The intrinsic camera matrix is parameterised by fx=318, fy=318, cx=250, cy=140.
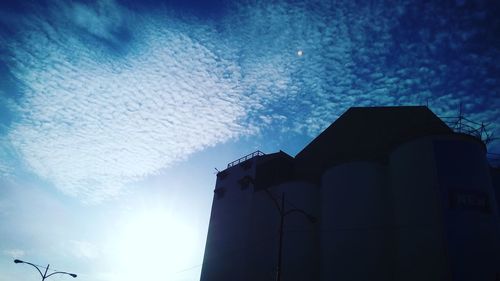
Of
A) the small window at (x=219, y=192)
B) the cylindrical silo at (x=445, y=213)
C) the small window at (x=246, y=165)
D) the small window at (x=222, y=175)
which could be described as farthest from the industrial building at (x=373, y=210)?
the small window at (x=222, y=175)

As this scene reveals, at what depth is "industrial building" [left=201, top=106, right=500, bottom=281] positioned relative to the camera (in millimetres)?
24153

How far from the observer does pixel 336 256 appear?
29.9 meters

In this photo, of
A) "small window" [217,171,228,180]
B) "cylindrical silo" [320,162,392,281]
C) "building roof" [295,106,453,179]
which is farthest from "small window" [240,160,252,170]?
"cylindrical silo" [320,162,392,281]

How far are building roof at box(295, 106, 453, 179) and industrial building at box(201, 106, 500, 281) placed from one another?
12 centimetres

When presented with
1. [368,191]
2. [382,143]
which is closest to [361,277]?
[368,191]

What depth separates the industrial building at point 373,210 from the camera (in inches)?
951

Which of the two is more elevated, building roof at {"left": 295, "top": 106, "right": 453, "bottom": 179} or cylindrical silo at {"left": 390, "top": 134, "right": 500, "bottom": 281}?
building roof at {"left": 295, "top": 106, "right": 453, "bottom": 179}

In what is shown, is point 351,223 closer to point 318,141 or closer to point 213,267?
point 318,141

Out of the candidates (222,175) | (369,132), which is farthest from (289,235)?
(222,175)

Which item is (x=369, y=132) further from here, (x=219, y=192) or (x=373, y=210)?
(x=219, y=192)

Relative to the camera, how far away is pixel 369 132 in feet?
124

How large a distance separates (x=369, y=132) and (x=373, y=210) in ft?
36.9

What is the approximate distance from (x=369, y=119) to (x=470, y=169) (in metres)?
13.8

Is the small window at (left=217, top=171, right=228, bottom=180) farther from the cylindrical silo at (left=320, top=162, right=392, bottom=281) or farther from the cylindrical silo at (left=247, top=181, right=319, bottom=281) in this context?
the cylindrical silo at (left=320, top=162, right=392, bottom=281)
